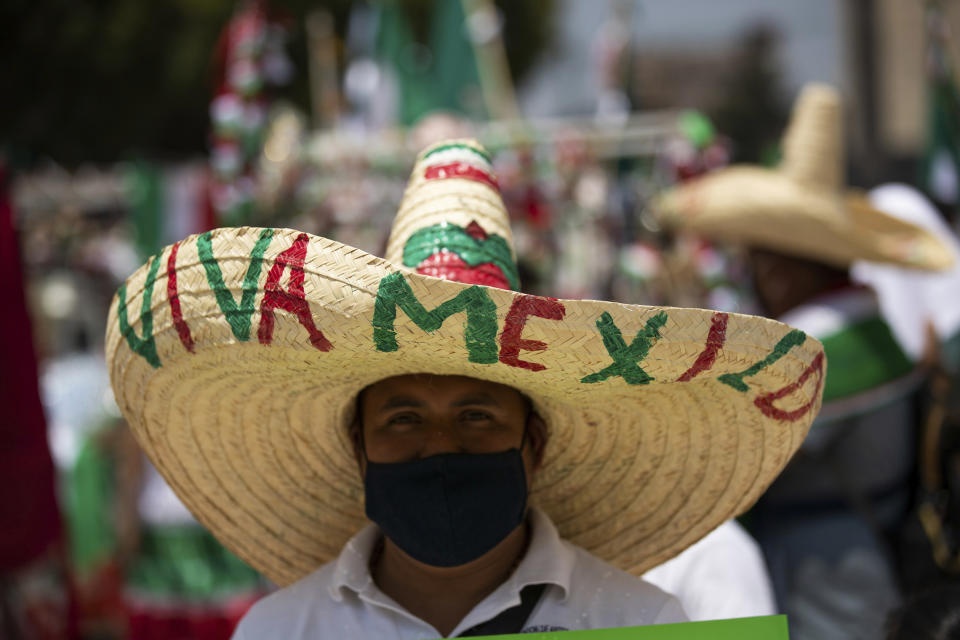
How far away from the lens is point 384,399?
170 centimetres

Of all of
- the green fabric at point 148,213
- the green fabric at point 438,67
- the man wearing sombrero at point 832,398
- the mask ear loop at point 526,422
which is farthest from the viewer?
the green fabric at point 438,67

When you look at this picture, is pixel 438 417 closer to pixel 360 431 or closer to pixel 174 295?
pixel 360 431

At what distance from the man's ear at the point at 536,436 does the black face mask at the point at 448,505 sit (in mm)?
150

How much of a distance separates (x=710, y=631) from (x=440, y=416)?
1.77 feet

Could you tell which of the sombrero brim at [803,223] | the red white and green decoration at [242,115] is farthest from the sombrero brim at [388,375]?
the red white and green decoration at [242,115]

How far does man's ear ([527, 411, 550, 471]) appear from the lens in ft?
5.98

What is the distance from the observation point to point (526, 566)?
5.63 ft

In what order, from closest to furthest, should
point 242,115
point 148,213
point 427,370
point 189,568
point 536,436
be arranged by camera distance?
point 427,370, point 536,436, point 189,568, point 242,115, point 148,213

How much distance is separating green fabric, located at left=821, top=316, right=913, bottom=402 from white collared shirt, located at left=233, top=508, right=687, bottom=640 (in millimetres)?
1496

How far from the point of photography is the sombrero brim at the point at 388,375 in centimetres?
137

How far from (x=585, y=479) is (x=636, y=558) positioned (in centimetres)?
18

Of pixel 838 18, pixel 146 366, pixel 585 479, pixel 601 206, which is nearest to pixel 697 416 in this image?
pixel 585 479

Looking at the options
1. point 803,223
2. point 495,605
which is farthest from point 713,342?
point 803,223

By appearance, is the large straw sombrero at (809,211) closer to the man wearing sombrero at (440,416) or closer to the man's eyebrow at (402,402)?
the man wearing sombrero at (440,416)
